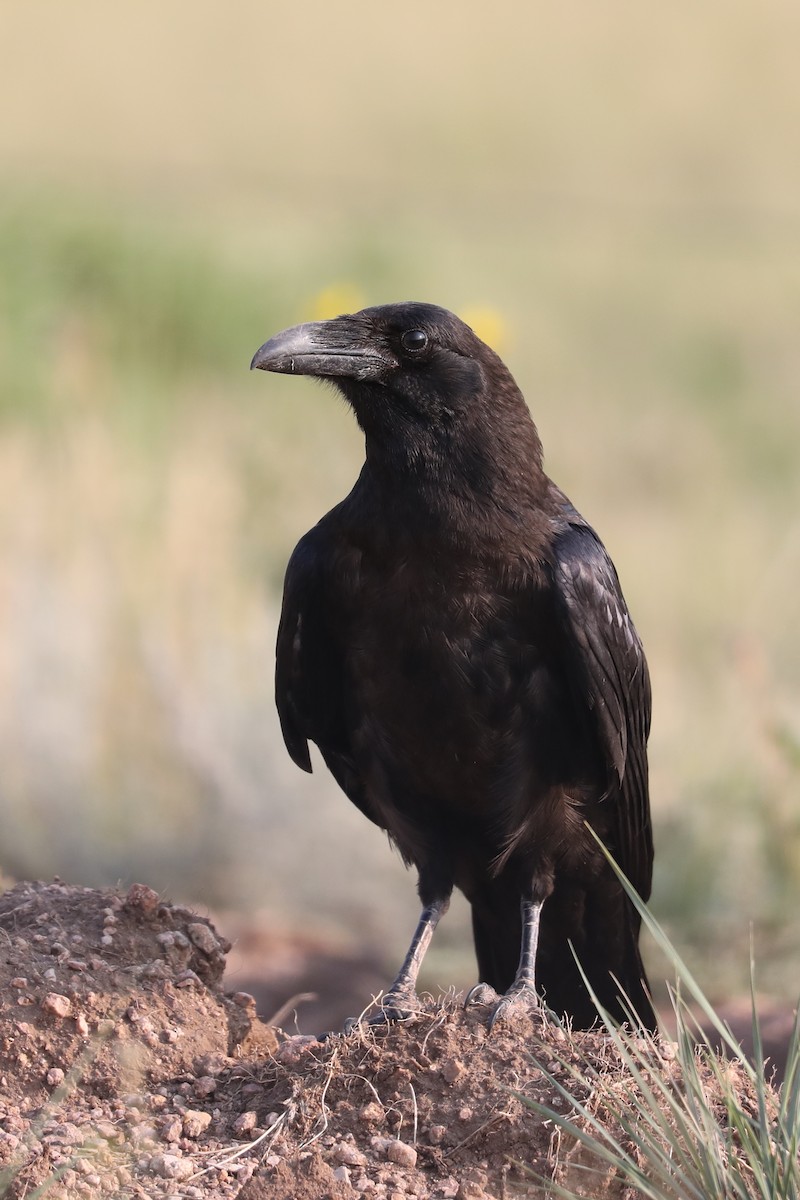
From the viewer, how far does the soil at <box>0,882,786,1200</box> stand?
11.1 feet

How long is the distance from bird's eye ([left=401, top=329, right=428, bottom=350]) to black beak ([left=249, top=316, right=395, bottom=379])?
0.06 metres

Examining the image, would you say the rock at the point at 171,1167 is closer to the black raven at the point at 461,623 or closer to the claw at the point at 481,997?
the claw at the point at 481,997

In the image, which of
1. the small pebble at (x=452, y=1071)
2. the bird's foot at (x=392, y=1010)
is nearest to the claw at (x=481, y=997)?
the bird's foot at (x=392, y=1010)

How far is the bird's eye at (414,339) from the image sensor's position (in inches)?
177

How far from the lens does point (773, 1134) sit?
333 cm

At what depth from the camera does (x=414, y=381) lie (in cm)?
448

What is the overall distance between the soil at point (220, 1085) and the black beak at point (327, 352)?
4.89 ft

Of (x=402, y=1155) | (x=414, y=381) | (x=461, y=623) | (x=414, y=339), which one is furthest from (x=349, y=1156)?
(x=414, y=339)

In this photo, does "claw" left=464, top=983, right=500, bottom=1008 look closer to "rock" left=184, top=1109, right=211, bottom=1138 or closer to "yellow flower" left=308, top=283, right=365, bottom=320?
"rock" left=184, top=1109, right=211, bottom=1138

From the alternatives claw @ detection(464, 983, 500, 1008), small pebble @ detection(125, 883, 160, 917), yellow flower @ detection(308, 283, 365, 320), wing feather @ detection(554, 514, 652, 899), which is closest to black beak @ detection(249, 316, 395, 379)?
wing feather @ detection(554, 514, 652, 899)

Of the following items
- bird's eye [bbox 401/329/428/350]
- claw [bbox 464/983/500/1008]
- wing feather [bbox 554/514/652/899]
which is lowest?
claw [bbox 464/983/500/1008]

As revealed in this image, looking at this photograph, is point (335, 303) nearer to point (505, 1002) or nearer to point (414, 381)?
point (414, 381)

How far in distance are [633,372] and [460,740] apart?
1466cm

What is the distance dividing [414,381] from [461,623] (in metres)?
0.70
